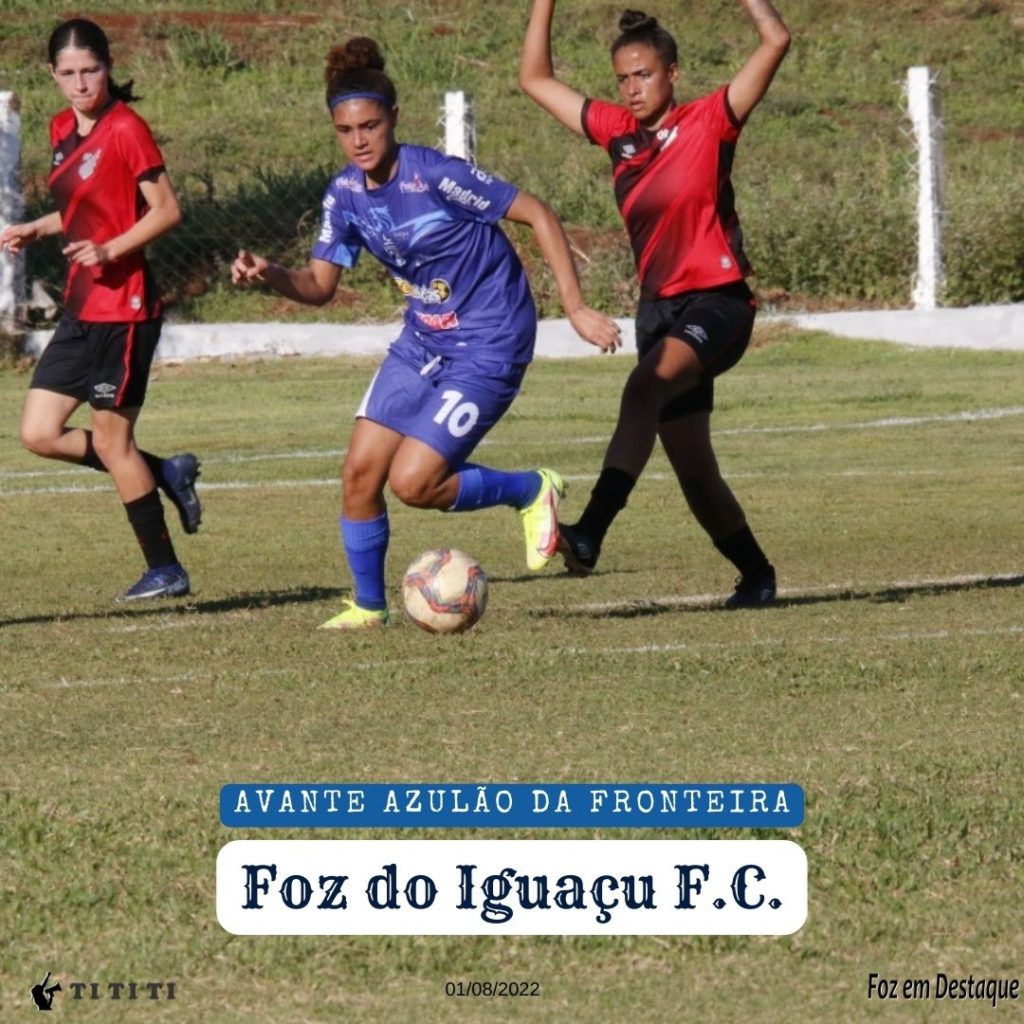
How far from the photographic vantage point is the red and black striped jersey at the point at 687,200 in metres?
8.94

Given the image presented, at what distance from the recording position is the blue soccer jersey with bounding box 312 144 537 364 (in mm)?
8328

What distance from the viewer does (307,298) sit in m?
8.61

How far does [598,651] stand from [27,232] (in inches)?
120

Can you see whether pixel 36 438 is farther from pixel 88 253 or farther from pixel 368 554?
pixel 368 554

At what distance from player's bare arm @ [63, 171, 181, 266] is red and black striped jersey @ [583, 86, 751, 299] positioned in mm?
1770

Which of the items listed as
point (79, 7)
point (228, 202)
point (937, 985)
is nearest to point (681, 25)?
point (79, 7)

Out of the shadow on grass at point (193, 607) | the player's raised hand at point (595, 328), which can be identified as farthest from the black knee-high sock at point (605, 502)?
the shadow on grass at point (193, 607)

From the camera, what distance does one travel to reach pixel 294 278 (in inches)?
336

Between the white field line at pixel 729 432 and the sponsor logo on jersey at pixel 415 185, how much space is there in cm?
660

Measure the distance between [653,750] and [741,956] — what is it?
1559mm

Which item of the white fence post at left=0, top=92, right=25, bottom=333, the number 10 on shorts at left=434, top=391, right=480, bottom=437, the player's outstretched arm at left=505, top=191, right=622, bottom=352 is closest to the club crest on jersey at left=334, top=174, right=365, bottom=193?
the player's outstretched arm at left=505, top=191, right=622, bottom=352

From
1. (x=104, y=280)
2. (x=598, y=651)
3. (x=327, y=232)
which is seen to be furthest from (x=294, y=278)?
(x=598, y=651)

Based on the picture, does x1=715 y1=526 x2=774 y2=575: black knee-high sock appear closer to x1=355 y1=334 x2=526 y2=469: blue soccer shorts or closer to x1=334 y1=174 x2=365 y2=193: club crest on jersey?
x1=355 y1=334 x2=526 y2=469: blue soccer shorts

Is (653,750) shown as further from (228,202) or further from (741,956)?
(228,202)
